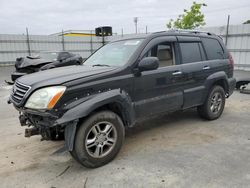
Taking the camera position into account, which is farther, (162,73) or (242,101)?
(242,101)

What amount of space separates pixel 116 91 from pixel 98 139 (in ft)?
2.27

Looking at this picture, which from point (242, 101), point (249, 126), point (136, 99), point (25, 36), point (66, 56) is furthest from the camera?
point (25, 36)

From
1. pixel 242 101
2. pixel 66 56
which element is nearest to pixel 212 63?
pixel 242 101

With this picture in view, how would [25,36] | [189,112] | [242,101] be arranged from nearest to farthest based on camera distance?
1. [189,112]
2. [242,101]
3. [25,36]

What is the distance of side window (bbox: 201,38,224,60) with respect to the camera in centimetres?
457

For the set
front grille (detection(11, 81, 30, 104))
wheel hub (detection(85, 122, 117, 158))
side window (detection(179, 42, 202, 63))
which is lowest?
wheel hub (detection(85, 122, 117, 158))

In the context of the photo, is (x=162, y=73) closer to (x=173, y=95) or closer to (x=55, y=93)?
(x=173, y=95)

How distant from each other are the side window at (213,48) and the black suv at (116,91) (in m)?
0.02

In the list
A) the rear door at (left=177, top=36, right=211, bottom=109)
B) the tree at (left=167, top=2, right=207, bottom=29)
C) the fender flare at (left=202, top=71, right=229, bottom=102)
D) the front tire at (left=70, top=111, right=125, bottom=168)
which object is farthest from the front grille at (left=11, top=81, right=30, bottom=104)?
the tree at (left=167, top=2, right=207, bottom=29)

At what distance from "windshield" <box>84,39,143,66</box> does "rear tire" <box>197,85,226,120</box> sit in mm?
2033

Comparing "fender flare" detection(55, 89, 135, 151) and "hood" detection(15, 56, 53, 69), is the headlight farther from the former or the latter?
"hood" detection(15, 56, 53, 69)

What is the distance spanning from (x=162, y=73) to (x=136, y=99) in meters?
0.66

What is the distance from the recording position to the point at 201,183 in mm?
2578

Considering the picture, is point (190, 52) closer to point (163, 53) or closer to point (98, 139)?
point (163, 53)
